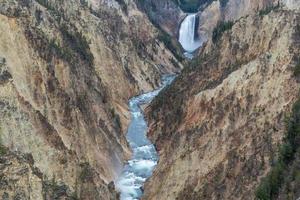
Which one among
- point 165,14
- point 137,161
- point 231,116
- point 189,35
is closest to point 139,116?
point 137,161

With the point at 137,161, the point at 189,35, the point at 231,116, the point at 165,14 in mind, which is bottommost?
the point at 231,116

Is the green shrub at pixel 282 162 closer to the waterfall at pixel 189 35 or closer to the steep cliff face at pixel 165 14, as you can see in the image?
the waterfall at pixel 189 35

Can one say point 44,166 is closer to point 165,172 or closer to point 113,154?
point 165,172

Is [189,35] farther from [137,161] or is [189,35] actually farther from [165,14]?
[137,161]

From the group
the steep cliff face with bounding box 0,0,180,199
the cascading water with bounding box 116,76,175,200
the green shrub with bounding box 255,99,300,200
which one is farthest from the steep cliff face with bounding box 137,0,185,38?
the green shrub with bounding box 255,99,300,200

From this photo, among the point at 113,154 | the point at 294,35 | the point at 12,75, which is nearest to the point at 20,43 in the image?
the point at 12,75

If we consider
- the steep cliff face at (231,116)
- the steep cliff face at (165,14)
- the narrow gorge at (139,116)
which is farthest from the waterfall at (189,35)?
the steep cliff face at (231,116)
